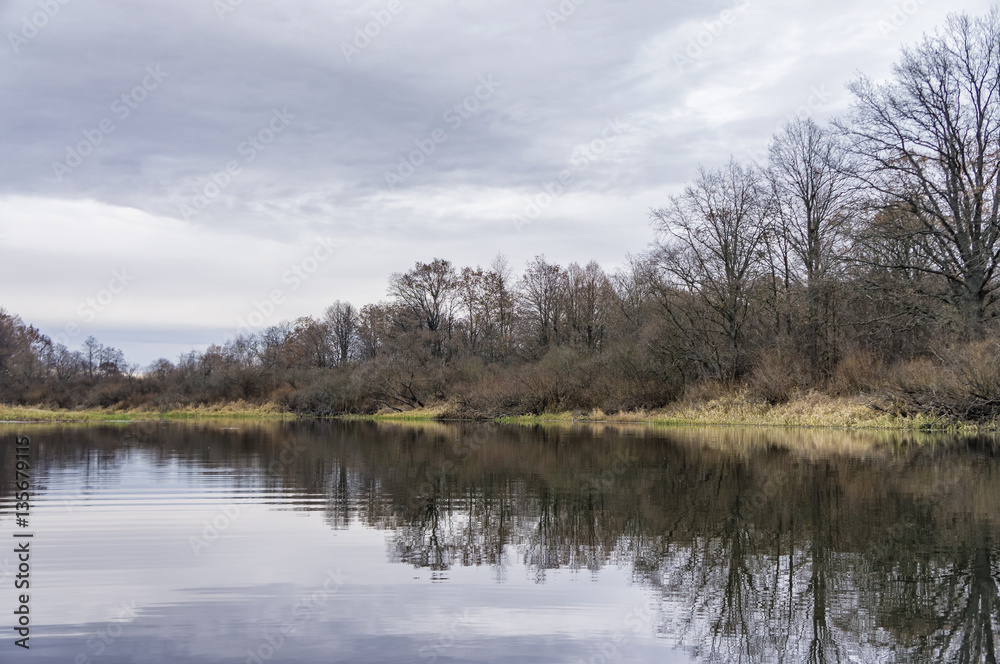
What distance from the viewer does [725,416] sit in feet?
123

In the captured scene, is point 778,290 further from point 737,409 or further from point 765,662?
point 765,662

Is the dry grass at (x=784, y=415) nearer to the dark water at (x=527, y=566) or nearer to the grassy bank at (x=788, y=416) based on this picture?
the grassy bank at (x=788, y=416)

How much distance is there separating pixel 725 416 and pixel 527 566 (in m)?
31.1

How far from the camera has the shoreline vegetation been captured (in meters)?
28.7

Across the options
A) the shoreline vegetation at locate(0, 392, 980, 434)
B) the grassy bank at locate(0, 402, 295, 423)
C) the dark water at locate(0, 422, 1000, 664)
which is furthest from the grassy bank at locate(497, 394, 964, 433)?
the grassy bank at locate(0, 402, 295, 423)

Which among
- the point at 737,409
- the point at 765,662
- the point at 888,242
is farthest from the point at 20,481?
the point at 888,242

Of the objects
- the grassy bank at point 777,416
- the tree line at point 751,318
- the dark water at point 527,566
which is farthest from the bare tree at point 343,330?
the dark water at point 527,566

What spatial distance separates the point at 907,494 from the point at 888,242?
24790 mm

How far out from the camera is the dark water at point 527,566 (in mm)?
5809

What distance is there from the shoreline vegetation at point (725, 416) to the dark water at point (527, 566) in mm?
12396

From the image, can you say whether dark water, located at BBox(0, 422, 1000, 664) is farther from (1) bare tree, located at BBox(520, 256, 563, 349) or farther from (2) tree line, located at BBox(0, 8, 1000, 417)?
(1) bare tree, located at BBox(520, 256, 563, 349)

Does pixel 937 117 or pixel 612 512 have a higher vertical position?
pixel 937 117

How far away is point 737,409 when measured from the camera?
37.4 meters

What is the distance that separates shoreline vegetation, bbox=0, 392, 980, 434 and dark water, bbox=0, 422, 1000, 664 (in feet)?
40.7
